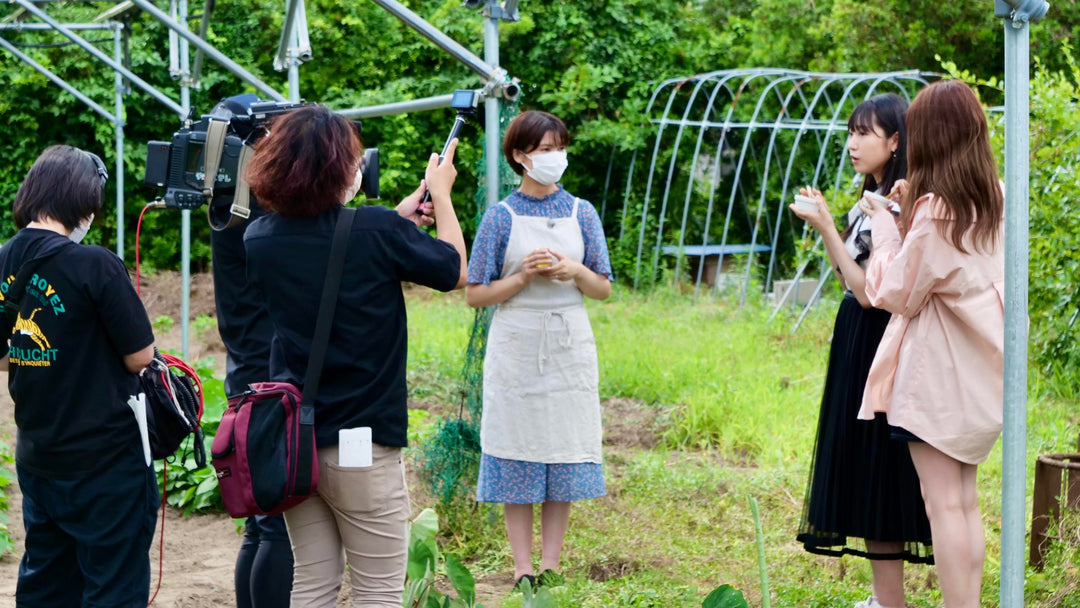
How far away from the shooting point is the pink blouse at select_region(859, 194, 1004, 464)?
2969 mm

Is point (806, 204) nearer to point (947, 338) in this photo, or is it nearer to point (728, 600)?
point (947, 338)

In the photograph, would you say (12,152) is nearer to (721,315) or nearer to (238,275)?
(721,315)

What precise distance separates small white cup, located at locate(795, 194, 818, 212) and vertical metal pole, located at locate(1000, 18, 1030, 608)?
1.19 m

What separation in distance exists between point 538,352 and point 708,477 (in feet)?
5.82

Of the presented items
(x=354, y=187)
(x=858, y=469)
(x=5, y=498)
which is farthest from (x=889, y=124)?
(x=5, y=498)

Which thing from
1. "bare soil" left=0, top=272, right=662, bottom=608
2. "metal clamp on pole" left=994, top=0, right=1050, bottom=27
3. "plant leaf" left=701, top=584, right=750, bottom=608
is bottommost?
"bare soil" left=0, top=272, right=662, bottom=608

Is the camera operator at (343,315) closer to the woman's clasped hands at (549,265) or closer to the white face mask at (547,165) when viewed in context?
the woman's clasped hands at (549,265)

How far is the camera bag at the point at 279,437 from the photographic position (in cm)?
249

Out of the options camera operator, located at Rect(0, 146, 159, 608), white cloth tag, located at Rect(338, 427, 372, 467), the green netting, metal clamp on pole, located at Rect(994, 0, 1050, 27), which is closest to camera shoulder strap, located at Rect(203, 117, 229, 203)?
camera operator, located at Rect(0, 146, 159, 608)

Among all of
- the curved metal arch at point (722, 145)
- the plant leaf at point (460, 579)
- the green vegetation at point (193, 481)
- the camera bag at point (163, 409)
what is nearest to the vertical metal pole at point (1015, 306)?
the plant leaf at point (460, 579)

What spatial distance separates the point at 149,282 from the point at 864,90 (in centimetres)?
783

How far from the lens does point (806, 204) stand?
10.8 feet

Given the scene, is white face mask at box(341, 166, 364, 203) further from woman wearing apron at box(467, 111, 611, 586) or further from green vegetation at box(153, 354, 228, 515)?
green vegetation at box(153, 354, 228, 515)

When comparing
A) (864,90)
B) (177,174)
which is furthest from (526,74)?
(177,174)
